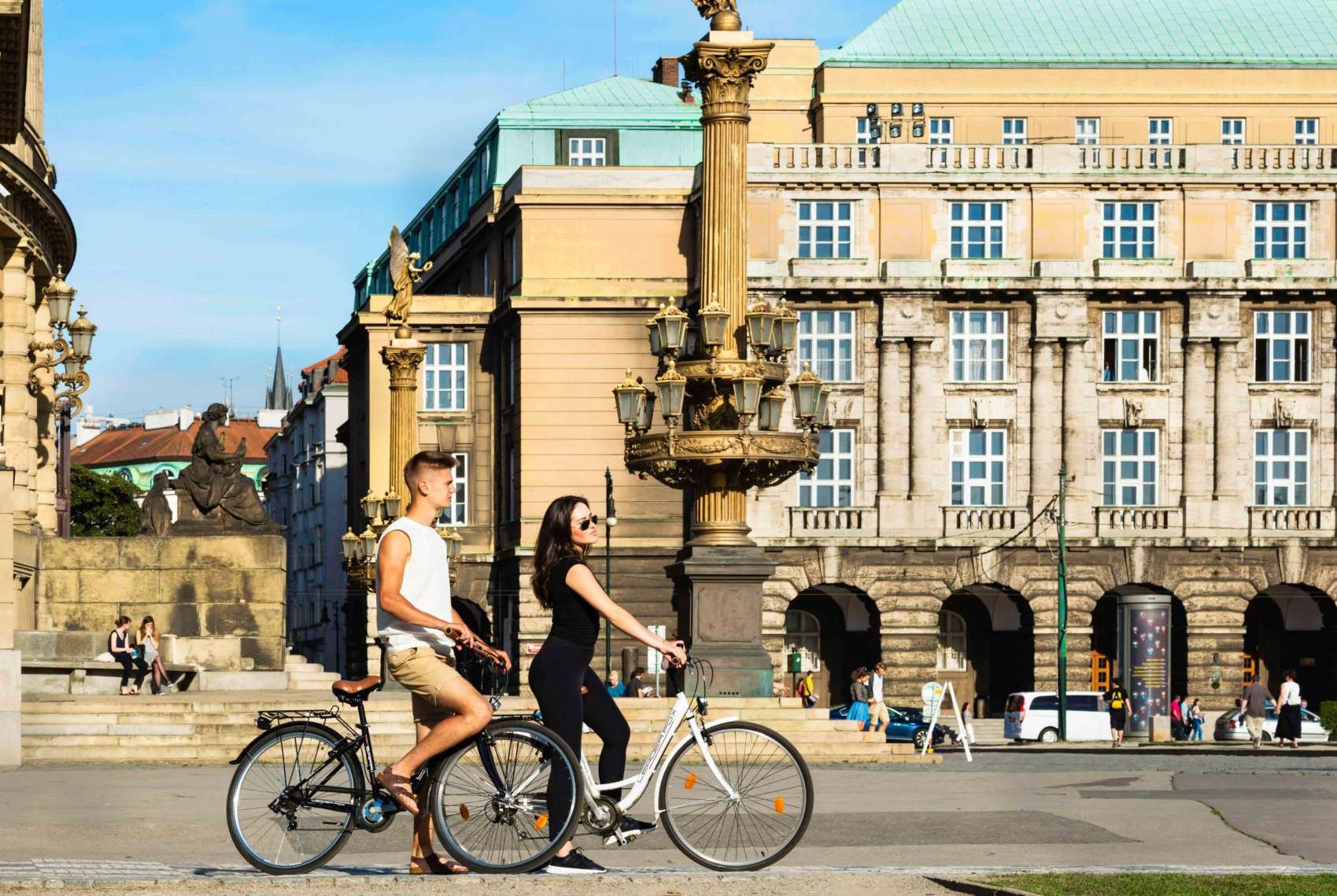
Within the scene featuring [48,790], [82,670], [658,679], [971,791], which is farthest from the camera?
[658,679]

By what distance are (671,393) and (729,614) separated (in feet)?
10.7

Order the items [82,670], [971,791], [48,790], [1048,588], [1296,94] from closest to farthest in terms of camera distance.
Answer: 1. [48,790]
2. [971,791]
3. [82,670]
4. [1048,588]
5. [1296,94]

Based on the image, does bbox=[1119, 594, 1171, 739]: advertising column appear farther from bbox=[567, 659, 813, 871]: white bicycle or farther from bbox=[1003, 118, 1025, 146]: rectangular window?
bbox=[567, 659, 813, 871]: white bicycle

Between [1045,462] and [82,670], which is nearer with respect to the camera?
[82,670]

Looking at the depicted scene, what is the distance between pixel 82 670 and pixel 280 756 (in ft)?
83.1

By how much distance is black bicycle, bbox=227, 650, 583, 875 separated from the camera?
1208 cm

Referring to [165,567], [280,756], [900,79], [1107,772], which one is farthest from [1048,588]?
[280,756]

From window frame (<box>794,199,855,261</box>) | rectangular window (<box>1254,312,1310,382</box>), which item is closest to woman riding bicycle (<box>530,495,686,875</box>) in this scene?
window frame (<box>794,199,855,261</box>)

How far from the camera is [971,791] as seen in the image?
22.7m

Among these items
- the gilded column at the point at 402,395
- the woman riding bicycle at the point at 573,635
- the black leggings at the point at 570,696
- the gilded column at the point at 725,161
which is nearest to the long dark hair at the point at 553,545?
the woman riding bicycle at the point at 573,635

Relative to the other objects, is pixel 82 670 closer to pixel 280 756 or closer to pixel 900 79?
pixel 280 756

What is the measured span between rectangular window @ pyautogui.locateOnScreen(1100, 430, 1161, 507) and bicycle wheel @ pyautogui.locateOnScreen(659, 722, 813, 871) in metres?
54.6

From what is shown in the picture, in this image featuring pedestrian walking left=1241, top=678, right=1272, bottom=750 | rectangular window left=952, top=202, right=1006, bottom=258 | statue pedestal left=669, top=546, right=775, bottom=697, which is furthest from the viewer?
rectangular window left=952, top=202, right=1006, bottom=258

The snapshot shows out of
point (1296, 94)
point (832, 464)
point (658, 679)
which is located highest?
point (1296, 94)
